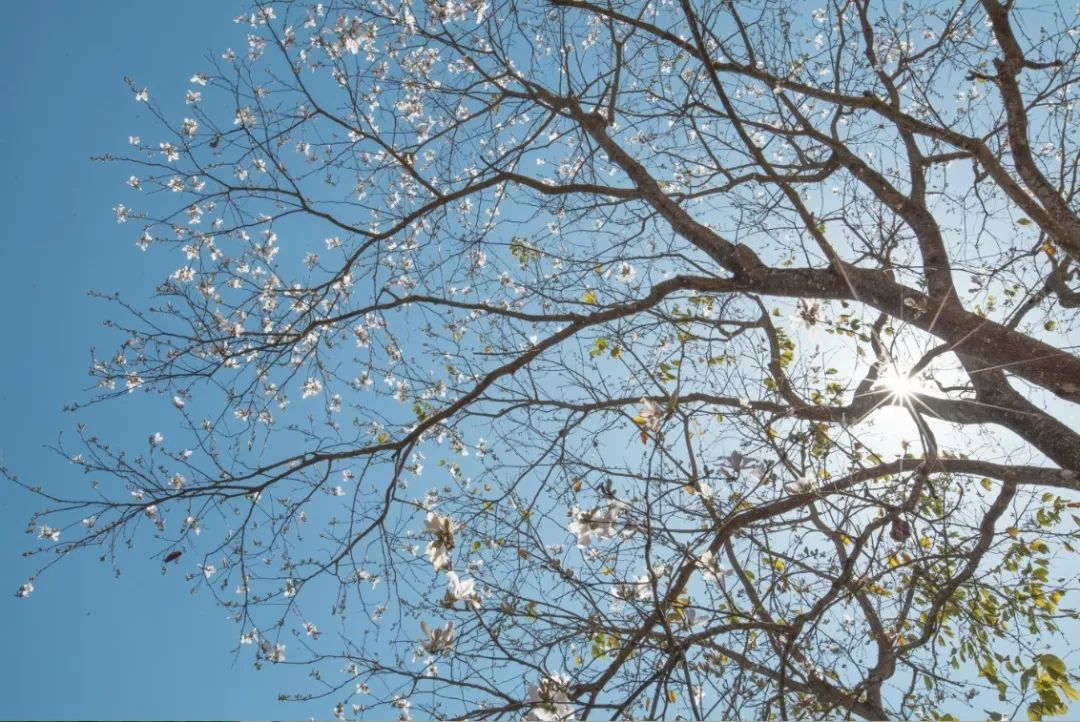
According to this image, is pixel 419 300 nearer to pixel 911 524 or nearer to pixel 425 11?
pixel 425 11

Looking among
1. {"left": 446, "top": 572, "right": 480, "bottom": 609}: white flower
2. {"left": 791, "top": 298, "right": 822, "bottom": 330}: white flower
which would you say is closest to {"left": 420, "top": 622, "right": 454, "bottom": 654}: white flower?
{"left": 446, "top": 572, "right": 480, "bottom": 609}: white flower

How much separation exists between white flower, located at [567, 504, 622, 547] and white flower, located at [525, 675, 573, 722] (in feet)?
1.50

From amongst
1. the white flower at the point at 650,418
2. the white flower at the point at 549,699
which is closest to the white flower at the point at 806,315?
the white flower at the point at 650,418

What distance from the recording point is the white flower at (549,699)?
2.13 metres

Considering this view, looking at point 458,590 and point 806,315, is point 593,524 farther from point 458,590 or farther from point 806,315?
point 806,315

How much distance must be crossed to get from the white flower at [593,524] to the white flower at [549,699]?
18.0 inches

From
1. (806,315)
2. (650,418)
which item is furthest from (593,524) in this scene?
(806,315)

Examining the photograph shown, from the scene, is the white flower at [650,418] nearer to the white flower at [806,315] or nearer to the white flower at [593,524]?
the white flower at [593,524]

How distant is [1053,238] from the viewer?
277 cm

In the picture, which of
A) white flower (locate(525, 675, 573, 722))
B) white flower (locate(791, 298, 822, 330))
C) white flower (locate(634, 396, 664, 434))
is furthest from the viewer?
white flower (locate(791, 298, 822, 330))

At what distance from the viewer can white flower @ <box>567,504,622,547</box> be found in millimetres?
2389

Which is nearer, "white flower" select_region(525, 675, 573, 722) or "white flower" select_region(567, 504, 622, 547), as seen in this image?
"white flower" select_region(525, 675, 573, 722)

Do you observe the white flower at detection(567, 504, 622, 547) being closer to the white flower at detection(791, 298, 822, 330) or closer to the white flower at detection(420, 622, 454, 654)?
the white flower at detection(420, 622, 454, 654)

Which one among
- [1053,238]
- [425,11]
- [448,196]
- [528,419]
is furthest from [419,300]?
[1053,238]
